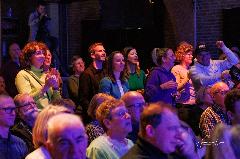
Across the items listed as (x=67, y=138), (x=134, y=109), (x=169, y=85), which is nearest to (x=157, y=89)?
(x=169, y=85)

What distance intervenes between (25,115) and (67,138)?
242cm

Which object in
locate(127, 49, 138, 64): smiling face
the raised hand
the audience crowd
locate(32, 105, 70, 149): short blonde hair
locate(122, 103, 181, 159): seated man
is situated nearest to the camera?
the audience crowd

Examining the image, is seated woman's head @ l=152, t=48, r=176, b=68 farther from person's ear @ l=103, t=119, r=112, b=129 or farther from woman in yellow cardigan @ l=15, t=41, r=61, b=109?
person's ear @ l=103, t=119, r=112, b=129

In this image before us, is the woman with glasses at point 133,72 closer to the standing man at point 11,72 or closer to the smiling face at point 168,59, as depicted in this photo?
the smiling face at point 168,59

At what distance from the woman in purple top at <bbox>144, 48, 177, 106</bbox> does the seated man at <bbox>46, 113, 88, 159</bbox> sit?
4.04 m

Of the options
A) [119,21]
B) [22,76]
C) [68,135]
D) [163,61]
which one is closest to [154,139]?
[68,135]

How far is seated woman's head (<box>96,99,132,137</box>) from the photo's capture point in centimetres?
434

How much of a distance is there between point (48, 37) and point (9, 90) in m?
5.19

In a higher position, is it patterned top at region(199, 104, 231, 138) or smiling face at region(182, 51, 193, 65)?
smiling face at region(182, 51, 193, 65)

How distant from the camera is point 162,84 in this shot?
6902mm

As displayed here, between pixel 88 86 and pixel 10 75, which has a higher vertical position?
pixel 10 75

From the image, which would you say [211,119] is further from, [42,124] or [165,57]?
[42,124]

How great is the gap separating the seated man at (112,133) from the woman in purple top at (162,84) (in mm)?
2475

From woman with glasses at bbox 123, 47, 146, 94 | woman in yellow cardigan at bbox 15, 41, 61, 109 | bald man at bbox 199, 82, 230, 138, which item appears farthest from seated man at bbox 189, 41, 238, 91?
woman in yellow cardigan at bbox 15, 41, 61, 109
